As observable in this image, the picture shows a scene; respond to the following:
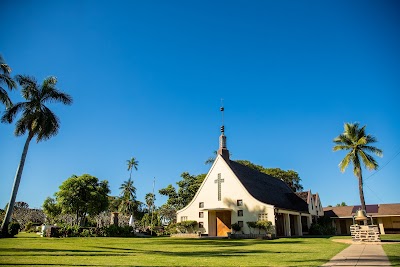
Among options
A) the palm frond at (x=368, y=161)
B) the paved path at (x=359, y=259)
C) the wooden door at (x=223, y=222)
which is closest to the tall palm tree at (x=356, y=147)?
the palm frond at (x=368, y=161)

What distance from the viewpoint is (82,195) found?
44500mm

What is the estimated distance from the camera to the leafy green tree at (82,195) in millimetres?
42875

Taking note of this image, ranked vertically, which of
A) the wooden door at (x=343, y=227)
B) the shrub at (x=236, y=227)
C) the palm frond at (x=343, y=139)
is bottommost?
the wooden door at (x=343, y=227)

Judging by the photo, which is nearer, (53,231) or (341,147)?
(53,231)

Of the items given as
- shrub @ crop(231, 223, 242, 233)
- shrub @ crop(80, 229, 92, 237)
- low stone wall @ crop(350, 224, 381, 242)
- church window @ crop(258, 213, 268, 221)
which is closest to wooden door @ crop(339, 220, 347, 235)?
church window @ crop(258, 213, 268, 221)

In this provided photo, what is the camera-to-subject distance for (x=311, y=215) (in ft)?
125

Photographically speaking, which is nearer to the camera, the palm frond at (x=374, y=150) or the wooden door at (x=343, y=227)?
the palm frond at (x=374, y=150)

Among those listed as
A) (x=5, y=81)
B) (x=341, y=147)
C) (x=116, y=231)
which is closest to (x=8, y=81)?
(x=5, y=81)

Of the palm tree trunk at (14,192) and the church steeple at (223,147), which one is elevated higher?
the church steeple at (223,147)

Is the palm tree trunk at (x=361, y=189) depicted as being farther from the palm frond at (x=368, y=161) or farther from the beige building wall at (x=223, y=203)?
the beige building wall at (x=223, y=203)

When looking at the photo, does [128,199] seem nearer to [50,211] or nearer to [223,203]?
[50,211]

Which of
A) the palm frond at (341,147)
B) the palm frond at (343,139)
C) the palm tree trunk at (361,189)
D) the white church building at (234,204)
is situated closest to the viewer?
the palm tree trunk at (361,189)

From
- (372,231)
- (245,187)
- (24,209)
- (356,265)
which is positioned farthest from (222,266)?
(24,209)

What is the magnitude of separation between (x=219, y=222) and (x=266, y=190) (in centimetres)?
780
